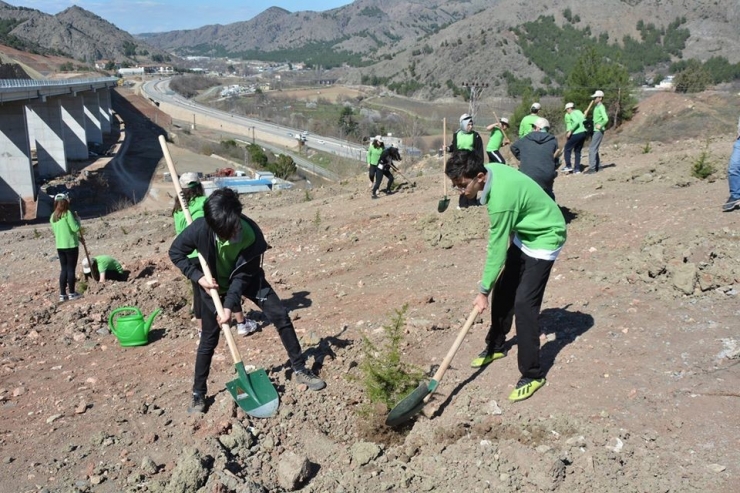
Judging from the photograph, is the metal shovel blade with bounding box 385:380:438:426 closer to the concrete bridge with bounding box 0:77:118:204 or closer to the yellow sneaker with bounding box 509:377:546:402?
the yellow sneaker with bounding box 509:377:546:402

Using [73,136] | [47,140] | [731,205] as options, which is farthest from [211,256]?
[73,136]

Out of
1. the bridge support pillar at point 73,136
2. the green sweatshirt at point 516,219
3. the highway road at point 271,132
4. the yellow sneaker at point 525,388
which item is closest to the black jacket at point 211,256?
the green sweatshirt at point 516,219

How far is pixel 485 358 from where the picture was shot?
469 cm

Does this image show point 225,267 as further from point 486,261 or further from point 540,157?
point 540,157

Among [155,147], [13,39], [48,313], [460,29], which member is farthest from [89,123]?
[460,29]

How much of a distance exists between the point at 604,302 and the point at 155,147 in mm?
48307

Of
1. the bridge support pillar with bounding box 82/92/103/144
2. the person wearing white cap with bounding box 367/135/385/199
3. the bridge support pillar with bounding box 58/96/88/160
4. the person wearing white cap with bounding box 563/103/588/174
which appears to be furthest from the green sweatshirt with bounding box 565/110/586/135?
the bridge support pillar with bounding box 82/92/103/144

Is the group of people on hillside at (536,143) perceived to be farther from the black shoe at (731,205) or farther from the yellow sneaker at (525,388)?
the black shoe at (731,205)

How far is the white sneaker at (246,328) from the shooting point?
612 centimetres

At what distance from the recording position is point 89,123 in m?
50.6

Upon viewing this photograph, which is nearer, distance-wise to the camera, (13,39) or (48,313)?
(48,313)

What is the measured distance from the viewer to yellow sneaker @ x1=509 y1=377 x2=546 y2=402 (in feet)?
13.6

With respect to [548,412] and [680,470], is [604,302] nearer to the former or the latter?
[548,412]

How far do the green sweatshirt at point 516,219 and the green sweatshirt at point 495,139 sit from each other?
6027 mm
